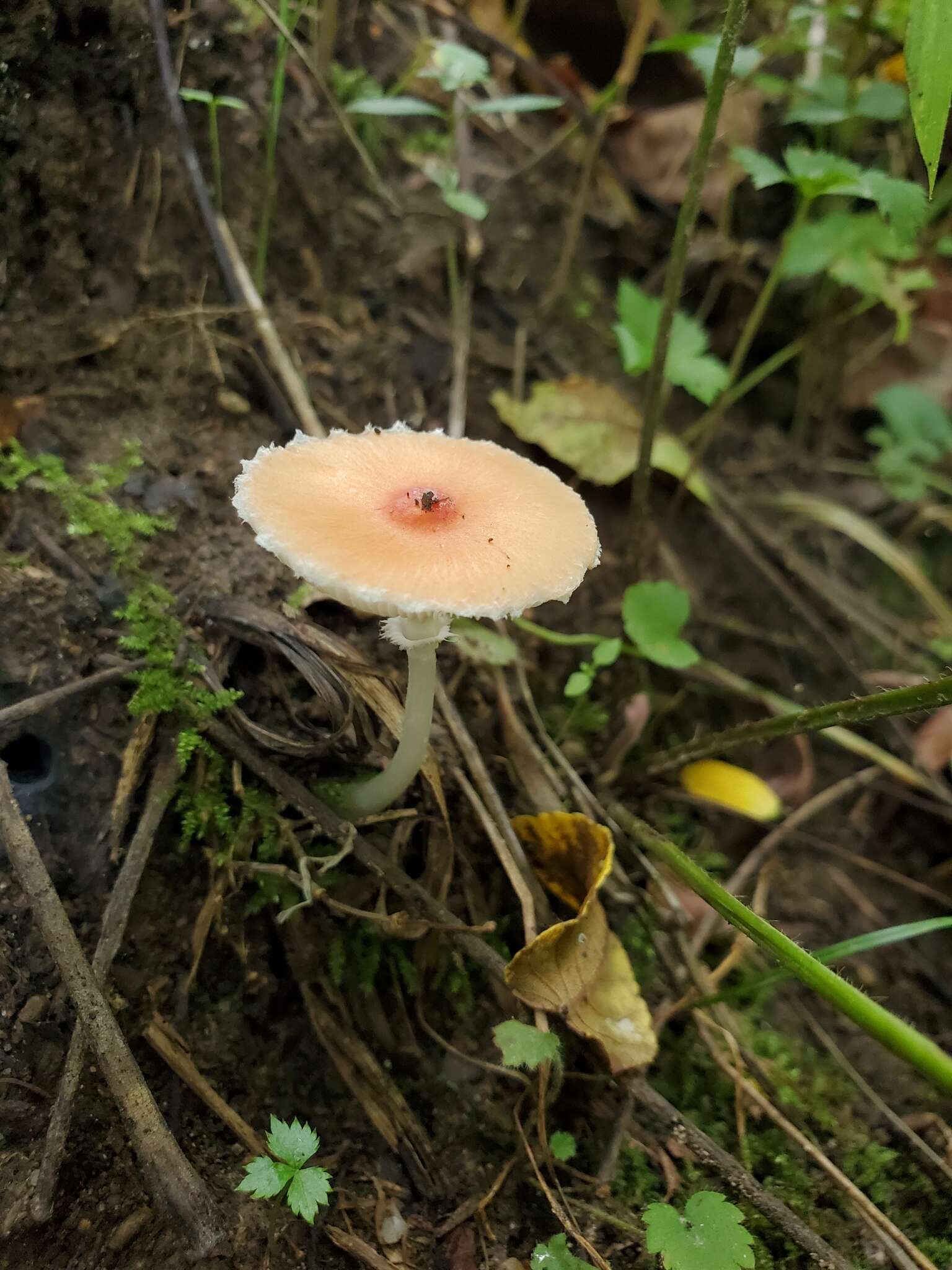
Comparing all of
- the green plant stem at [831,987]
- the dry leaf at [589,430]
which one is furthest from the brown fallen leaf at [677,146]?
the green plant stem at [831,987]

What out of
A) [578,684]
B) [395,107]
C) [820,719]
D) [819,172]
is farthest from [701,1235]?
[395,107]

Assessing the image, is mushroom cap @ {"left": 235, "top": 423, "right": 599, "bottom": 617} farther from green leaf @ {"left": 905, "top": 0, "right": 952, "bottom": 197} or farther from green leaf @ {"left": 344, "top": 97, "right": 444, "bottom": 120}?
green leaf @ {"left": 344, "top": 97, "right": 444, "bottom": 120}

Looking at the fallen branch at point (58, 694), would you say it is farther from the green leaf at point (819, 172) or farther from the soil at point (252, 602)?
the green leaf at point (819, 172)

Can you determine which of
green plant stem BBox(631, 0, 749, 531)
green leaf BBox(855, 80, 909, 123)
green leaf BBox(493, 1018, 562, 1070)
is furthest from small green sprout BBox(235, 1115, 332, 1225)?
green leaf BBox(855, 80, 909, 123)

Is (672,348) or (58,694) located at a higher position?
(672,348)

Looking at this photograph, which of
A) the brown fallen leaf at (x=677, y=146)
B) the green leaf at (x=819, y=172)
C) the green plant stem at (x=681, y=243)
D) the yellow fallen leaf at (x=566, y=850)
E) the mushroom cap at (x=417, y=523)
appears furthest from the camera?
the brown fallen leaf at (x=677, y=146)

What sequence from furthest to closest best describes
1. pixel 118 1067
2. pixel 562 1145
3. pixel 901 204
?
pixel 901 204 → pixel 562 1145 → pixel 118 1067

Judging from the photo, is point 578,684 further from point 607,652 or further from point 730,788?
point 730,788
